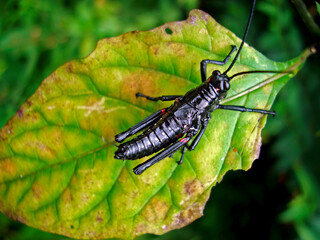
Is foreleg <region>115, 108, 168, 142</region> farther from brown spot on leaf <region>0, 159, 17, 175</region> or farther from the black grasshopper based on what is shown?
brown spot on leaf <region>0, 159, 17, 175</region>

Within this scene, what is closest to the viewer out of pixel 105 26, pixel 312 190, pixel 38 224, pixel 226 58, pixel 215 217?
pixel 38 224

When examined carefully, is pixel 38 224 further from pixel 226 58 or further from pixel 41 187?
pixel 226 58

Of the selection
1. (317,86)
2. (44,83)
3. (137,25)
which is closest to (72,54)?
(137,25)

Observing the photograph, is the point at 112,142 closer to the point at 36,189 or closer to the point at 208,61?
the point at 36,189

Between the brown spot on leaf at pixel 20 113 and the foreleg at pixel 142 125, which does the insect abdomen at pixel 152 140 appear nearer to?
the foreleg at pixel 142 125

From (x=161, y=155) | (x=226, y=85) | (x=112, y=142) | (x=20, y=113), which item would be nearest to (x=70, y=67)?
(x=20, y=113)
